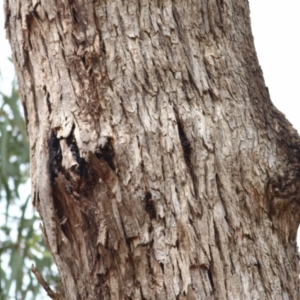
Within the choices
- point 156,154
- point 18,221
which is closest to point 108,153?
point 156,154

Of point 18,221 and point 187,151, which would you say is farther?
point 18,221

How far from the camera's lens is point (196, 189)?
1009mm

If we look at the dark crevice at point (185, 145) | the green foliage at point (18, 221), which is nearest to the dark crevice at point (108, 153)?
the dark crevice at point (185, 145)

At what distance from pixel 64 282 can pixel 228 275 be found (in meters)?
0.25

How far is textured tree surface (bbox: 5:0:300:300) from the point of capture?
99cm

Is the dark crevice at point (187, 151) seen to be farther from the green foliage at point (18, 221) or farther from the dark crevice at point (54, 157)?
the green foliage at point (18, 221)

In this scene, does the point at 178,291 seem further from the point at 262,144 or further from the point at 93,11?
the point at 93,11

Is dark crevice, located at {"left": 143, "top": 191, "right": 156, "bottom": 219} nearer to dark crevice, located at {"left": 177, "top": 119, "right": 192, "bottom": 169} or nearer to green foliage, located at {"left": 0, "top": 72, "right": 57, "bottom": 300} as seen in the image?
dark crevice, located at {"left": 177, "top": 119, "right": 192, "bottom": 169}

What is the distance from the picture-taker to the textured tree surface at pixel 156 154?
0.99m

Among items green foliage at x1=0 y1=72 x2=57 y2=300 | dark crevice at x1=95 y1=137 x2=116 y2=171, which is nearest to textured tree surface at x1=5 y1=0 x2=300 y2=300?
dark crevice at x1=95 y1=137 x2=116 y2=171

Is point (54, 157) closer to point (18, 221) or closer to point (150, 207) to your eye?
point (150, 207)

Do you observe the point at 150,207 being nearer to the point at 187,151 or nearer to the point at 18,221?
the point at 187,151

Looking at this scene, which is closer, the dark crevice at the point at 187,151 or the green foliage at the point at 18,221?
the dark crevice at the point at 187,151

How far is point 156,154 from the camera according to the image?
3.32 ft
